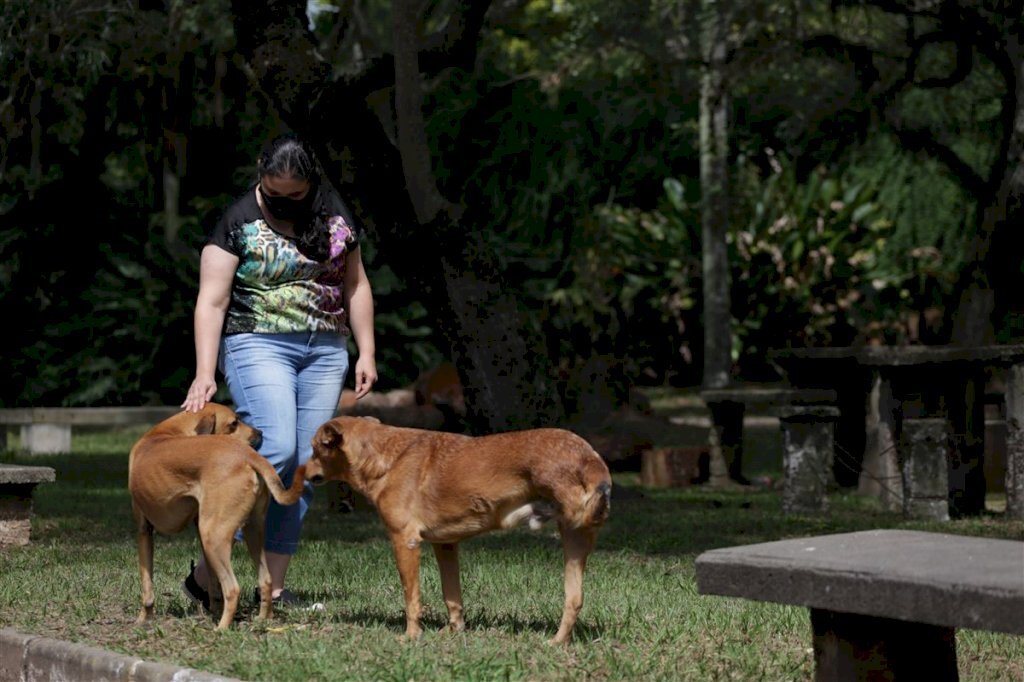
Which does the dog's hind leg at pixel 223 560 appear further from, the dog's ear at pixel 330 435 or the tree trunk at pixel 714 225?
the tree trunk at pixel 714 225

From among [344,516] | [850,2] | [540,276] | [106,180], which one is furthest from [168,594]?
[106,180]

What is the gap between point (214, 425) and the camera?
289 inches

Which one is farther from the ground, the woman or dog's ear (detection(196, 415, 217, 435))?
the woman

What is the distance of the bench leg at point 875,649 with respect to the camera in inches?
205

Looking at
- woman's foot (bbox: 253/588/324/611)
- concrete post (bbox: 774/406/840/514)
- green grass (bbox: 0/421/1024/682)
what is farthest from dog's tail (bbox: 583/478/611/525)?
concrete post (bbox: 774/406/840/514)

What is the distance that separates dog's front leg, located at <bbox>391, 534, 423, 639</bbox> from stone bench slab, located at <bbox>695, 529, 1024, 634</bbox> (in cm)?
172

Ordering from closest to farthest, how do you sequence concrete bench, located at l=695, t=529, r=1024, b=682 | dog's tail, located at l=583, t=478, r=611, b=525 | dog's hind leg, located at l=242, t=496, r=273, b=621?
concrete bench, located at l=695, t=529, r=1024, b=682 → dog's tail, located at l=583, t=478, r=611, b=525 → dog's hind leg, located at l=242, t=496, r=273, b=621

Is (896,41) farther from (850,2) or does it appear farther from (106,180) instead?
(106,180)

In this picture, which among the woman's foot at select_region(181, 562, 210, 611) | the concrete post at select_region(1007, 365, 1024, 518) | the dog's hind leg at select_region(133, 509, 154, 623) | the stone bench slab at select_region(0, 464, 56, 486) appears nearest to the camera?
the dog's hind leg at select_region(133, 509, 154, 623)

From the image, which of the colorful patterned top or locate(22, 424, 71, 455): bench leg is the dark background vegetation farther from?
the colorful patterned top

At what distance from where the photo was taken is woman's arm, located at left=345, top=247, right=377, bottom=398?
7836 mm

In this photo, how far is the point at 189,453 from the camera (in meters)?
7.07

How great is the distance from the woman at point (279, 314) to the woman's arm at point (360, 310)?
7 centimetres

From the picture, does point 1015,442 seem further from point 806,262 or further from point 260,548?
point 806,262
